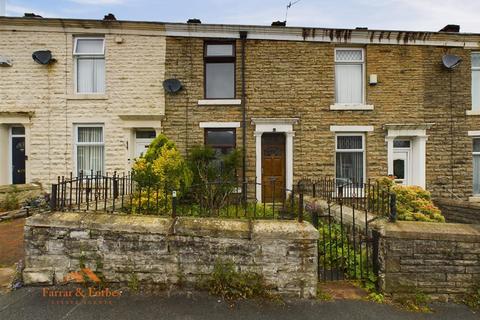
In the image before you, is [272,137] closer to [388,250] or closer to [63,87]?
[388,250]

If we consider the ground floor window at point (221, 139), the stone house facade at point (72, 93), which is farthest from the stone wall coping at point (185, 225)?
the ground floor window at point (221, 139)

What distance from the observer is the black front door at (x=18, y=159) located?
8984 mm

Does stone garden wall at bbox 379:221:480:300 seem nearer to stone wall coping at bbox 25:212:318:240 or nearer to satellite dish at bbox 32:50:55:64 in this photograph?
stone wall coping at bbox 25:212:318:240

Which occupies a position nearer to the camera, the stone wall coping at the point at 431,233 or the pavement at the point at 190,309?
the pavement at the point at 190,309

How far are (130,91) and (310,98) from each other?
6161mm

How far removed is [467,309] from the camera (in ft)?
11.0

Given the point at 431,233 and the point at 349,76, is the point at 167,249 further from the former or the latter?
the point at 349,76

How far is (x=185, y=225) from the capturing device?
11.8 ft

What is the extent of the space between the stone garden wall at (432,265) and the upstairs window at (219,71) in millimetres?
7037

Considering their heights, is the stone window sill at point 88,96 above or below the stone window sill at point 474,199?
above

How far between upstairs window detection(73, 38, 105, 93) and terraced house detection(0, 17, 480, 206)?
3 centimetres

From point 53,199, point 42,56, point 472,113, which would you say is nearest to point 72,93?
point 42,56

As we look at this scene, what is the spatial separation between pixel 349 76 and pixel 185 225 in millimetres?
8393
